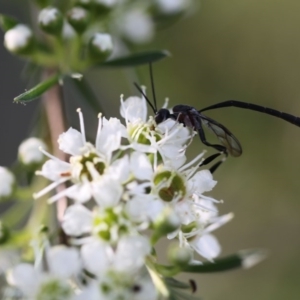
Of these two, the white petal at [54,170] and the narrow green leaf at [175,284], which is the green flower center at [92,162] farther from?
the narrow green leaf at [175,284]

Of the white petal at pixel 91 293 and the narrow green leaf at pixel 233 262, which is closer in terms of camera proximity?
the white petal at pixel 91 293

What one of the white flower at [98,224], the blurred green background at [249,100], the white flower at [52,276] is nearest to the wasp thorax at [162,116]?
the white flower at [98,224]

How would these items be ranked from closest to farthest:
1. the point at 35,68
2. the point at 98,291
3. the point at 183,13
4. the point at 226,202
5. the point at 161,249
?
the point at 98,291 → the point at 35,68 → the point at 183,13 → the point at 226,202 → the point at 161,249

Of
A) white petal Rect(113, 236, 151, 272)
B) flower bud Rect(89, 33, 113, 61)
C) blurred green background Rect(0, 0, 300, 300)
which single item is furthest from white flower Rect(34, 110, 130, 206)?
blurred green background Rect(0, 0, 300, 300)

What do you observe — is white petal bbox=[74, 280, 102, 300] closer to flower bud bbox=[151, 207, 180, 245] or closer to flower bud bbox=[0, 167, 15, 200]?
flower bud bbox=[151, 207, 180, 245]

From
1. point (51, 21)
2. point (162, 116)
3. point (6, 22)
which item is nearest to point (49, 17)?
point (51, 21)

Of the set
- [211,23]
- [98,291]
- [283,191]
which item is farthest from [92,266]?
[211,23]

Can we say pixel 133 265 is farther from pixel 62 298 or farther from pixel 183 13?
pixel 183 13
